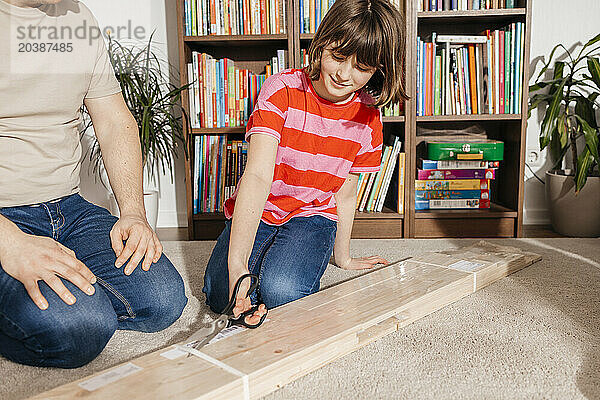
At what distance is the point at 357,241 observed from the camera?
7.70ft

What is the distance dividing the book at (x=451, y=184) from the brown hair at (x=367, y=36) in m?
1.10

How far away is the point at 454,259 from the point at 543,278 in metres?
0.27

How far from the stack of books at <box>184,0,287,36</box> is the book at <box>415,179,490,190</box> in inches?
32.8

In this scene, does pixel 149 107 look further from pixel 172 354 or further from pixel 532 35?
pixel 532 35

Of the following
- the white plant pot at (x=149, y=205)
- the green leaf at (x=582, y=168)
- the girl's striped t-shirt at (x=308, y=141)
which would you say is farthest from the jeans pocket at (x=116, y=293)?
the green leaf at (x=582, y=168)

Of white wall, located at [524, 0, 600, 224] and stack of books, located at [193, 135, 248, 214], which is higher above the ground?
white wall, located at [524, 0, 600, 224]

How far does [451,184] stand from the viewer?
8.05 ft

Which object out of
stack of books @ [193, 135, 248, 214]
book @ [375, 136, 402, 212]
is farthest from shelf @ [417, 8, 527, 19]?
stack of books @ [193, 135, 248, 214]

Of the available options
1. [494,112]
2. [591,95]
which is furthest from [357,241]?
[591,95]

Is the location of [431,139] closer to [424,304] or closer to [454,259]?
[454,259]

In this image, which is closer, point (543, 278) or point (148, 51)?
point (543, 278)

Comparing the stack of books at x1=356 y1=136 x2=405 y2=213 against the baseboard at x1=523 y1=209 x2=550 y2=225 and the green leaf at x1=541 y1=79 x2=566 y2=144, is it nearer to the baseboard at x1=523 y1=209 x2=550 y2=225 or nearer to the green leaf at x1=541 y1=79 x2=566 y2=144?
the green leaf at x1=541 y1=79 x2=566 y2=144

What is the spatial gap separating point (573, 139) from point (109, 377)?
2.13 meters

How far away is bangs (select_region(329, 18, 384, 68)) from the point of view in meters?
1.30
